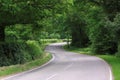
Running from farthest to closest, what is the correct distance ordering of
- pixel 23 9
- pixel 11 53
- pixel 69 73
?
pixel 11 53
pixel 23 9
pixel 69 73

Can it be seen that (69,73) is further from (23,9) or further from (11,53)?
(11,53)

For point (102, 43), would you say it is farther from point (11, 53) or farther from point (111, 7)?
point (11, 53)

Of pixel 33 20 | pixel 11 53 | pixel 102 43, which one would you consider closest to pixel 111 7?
pixel 33 20

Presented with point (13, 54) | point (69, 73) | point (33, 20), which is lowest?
point (69, 73)

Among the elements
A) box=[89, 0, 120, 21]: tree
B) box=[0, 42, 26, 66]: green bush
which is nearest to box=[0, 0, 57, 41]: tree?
box=[0, 42, 26, 66]: green bush

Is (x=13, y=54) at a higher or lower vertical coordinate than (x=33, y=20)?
lower

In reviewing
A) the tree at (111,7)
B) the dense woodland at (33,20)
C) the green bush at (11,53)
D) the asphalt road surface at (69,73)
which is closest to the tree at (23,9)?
the dense woodland at (33,20)

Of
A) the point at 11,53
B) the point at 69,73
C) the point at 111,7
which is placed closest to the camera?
the point at 69,73

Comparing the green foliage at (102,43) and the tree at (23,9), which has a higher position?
the tree at (23,9)

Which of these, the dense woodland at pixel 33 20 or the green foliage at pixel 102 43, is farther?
the green foliage at pixel 102 43

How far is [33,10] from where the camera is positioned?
34.4m

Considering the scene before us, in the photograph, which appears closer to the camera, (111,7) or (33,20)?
(33,20)

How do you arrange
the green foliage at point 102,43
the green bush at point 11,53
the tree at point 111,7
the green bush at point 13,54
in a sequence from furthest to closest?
the green foliage at point 102,43 → the tree at point 111,7 → the green bush at point 13,54 → the green bush at point 11,53

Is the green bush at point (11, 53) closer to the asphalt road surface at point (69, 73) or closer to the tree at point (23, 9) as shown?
the tree at point (23, 9)
